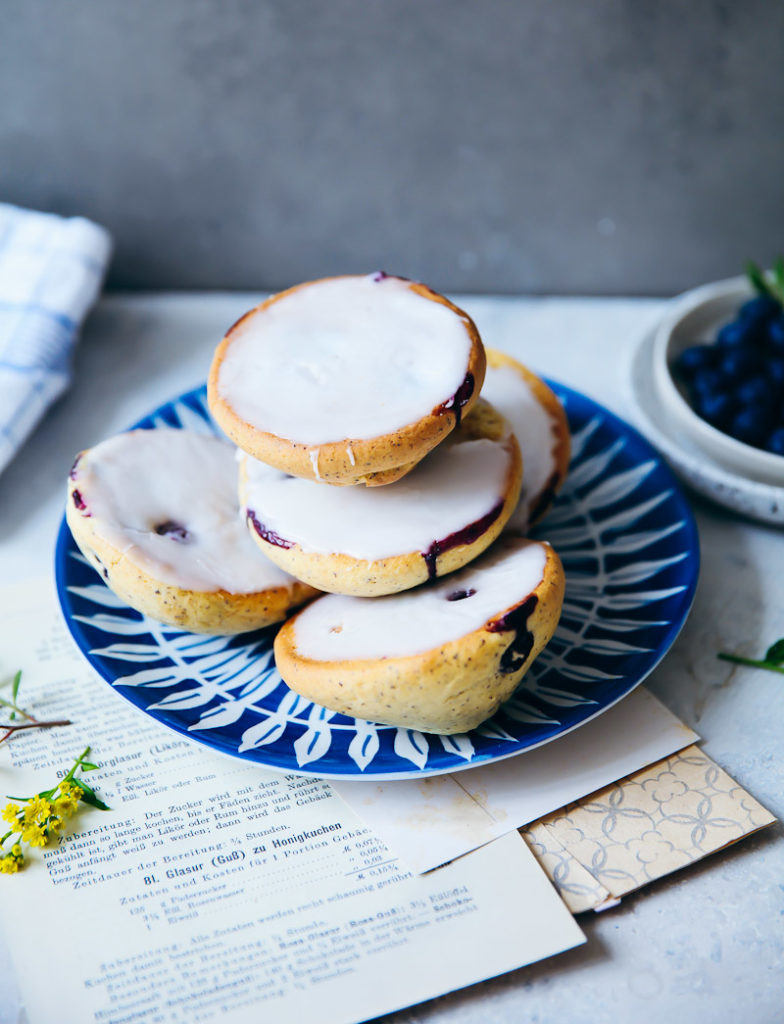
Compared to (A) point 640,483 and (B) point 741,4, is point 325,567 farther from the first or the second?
(B) point 741,4

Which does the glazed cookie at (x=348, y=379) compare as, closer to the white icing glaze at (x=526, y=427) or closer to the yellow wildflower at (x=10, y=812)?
the white icing glaze at (x=526, y=427)

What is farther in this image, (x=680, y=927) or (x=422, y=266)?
(x=422, y=266)

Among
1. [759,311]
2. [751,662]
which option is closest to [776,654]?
[751,662]

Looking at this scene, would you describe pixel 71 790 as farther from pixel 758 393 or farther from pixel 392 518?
pixel 758 393

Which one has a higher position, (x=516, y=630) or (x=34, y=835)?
(x=516, y=630)

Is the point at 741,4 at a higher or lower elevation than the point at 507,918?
higher

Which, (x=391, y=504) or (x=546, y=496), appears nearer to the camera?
(x=391, y=504)

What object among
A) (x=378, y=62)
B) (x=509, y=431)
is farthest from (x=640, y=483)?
(x=378, y=62)

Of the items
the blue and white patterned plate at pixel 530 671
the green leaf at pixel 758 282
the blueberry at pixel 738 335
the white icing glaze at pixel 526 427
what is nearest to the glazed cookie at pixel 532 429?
the white icing glaze at pixel 526 427
